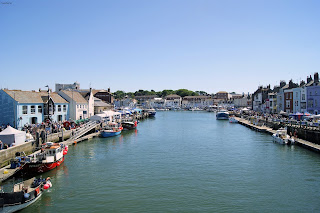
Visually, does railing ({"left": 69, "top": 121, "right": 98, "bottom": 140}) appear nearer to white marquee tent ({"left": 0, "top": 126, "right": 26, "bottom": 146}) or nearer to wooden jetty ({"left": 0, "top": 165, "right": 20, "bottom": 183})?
white marquee tent ({"left": 0, "top": 126, "right": 26, "bottom": 146})

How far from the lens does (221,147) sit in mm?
38938

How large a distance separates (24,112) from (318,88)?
5884 cm

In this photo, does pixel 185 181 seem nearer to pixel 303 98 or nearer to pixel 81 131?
pixel 81 131

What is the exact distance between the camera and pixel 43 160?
83.8 feet

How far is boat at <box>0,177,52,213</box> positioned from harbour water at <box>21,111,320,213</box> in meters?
0.57

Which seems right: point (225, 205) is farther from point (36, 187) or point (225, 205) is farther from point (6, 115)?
point (6, 115)

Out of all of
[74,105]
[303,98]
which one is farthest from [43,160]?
[303,98]

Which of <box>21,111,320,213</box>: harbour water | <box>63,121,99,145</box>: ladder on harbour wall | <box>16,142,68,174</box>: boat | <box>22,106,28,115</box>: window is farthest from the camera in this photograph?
<box>22,106,28,115</box>: window

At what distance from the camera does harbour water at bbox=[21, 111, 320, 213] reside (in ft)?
59.5

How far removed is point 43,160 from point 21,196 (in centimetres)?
879

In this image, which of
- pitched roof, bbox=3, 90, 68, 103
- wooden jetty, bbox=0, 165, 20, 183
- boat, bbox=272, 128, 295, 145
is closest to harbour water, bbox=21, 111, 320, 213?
wooden jetty, bbox=0, 165, 20, 183

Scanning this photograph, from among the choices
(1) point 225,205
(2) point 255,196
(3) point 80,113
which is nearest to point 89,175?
(1) point 225,205

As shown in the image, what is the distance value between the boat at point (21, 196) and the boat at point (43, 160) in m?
5.06

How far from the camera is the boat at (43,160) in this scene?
78.7 ft
